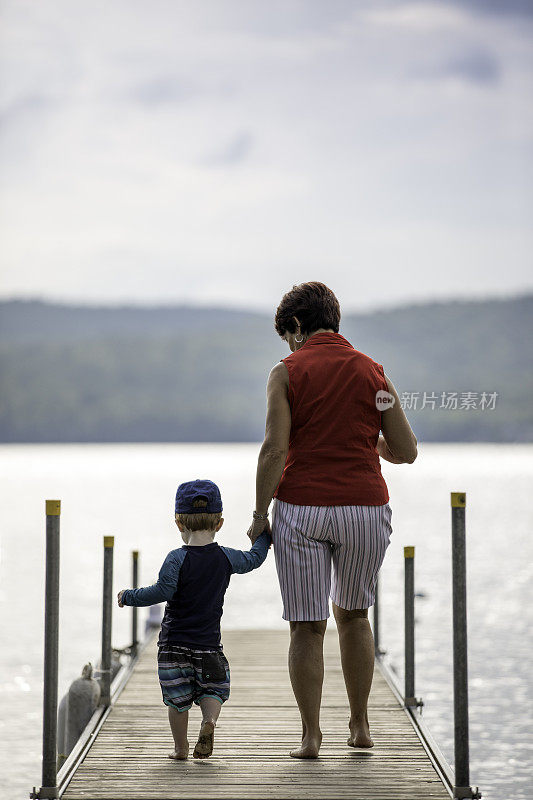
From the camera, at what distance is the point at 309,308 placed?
4422 mm

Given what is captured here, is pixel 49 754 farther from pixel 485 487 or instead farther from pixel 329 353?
pixel 485 487

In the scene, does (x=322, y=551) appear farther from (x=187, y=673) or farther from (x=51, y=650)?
(x=51, y=650)

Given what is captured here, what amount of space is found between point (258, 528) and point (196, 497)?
0.90 ft

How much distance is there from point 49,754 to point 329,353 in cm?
185

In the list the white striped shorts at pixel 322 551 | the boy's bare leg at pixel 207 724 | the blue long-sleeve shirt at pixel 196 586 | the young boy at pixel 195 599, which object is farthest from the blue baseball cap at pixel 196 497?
the boy's bare leg at pixel 207 724

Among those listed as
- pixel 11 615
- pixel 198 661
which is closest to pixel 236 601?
pixel 11 615

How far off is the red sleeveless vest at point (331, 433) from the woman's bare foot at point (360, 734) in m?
1.03

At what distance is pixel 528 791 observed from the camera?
9.67 meters

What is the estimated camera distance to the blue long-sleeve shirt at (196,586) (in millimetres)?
4312

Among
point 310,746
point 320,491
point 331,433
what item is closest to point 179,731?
point 310,746

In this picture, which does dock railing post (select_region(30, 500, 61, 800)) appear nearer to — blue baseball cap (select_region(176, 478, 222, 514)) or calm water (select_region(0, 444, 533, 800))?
blue baseball cap (select_region(176, 478, 222, 514))

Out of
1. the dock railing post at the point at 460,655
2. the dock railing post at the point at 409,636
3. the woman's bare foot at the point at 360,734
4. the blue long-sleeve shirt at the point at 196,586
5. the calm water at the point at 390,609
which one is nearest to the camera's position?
the dock railing post at the point at 460,655

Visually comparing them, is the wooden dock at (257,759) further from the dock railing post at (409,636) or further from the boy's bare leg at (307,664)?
the boy's bare leg at (307,664)

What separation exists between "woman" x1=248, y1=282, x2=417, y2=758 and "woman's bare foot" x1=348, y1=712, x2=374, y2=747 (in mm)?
354
